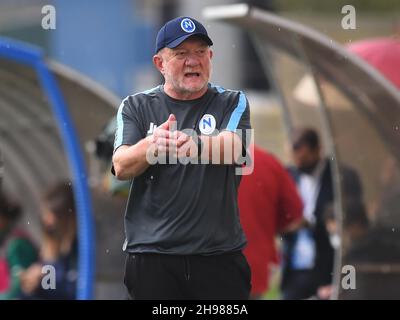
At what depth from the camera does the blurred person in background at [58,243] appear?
9945 mm

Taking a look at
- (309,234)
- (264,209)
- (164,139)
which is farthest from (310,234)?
(164,139)

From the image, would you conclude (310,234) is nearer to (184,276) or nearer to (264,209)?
(264,209)

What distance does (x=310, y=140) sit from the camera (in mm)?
10578

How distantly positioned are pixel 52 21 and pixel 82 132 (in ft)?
4.39

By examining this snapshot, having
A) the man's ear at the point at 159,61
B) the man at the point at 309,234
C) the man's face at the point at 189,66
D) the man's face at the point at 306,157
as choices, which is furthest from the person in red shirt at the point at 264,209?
the man's face at the point at 189,66

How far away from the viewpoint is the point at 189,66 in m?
5.62

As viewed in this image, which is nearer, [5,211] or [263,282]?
[263,282]

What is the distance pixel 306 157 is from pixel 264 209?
2.41 m

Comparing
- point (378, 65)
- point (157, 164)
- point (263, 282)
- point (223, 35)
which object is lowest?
point (263, 282)

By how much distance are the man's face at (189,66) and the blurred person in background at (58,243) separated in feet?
14.6

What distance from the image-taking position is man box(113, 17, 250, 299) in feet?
18.3

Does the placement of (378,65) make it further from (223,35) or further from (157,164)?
(223,35)

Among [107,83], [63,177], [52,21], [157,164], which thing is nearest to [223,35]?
[63,177]
